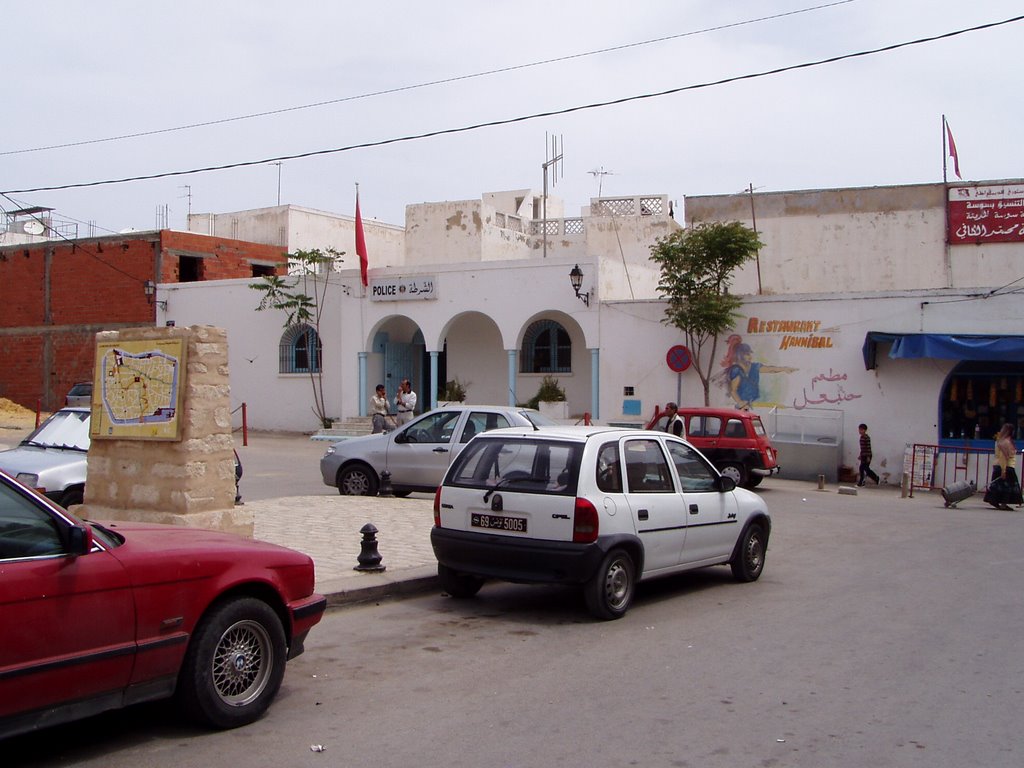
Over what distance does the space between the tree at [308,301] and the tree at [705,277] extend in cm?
1114

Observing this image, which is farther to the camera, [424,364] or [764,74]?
[424,364]

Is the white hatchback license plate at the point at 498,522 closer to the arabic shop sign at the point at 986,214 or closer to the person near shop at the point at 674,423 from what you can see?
the person near shop at the point at 674,423

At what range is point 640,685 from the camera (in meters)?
6.54

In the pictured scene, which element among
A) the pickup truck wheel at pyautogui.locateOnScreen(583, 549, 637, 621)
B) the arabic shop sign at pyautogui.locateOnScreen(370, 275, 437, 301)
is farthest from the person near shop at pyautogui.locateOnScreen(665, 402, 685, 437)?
the arabic shop sign at pyautogui.locateOnScreen(370, 275, 437, 301)

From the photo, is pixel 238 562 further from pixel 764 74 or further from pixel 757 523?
pixel 764 74

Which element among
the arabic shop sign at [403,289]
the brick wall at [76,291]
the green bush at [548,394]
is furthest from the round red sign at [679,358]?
the brick wall at [76,291]

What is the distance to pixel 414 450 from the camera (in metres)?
15.6

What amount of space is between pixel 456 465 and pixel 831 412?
16629 millimetres

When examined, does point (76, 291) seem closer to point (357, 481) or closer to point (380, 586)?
point (357, 481)

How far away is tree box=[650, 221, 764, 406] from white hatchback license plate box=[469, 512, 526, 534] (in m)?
16.3

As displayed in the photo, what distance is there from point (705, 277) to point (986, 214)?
32.7 feet

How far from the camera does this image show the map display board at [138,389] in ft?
30.0

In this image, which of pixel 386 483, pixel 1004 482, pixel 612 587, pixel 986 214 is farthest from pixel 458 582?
pixel 986 214

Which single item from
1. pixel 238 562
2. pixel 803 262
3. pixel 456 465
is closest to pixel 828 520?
pixel 456 465
